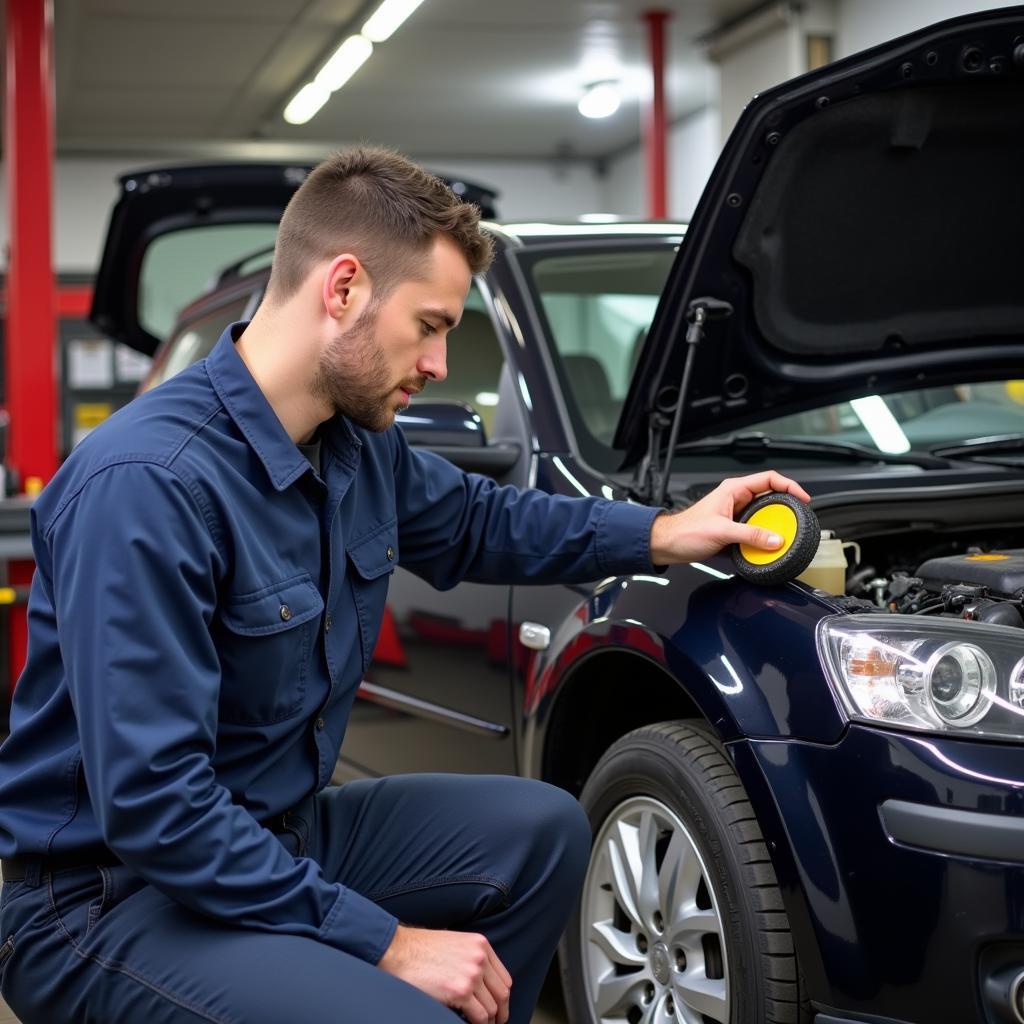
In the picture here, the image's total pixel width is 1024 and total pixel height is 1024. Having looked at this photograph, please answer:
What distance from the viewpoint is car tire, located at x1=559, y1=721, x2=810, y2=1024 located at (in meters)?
2.00

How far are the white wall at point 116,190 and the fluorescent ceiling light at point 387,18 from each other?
125 inches

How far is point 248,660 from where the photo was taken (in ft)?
5.70

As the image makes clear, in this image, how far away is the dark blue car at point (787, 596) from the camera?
6.07 feet

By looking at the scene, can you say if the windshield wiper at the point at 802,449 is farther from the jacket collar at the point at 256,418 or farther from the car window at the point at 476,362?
the jacket collar at the point at 256,418

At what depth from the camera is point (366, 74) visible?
1224cm

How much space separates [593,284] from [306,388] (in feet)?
4.82

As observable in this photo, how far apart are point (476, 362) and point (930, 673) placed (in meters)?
1.44

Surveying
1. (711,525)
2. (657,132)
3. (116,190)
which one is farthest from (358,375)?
(116,190)

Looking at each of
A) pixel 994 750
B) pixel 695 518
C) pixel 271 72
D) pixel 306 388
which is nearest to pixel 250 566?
pixel 306 388

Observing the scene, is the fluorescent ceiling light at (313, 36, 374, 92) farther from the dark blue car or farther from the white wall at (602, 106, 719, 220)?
the dark blue car

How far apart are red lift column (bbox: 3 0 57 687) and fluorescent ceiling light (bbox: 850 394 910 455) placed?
449 centimetres

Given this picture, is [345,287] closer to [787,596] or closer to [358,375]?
[358,375]

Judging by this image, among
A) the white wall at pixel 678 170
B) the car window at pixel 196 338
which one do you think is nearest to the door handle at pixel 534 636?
the car window at pixel 196 338

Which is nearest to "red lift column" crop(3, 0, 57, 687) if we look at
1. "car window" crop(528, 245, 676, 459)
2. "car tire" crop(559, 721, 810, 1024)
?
"car window" crop(528, 245, 676, 459)
